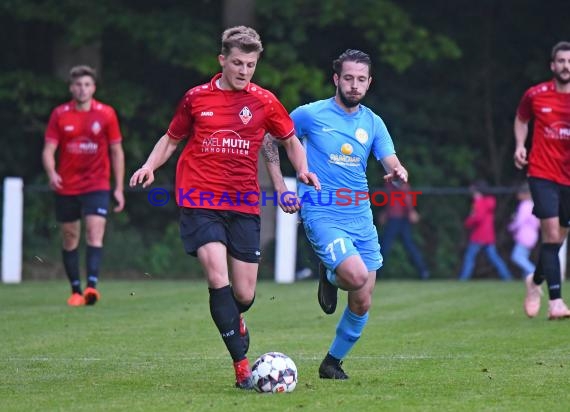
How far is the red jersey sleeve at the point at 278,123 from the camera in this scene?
8.38m

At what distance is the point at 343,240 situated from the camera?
334 inches

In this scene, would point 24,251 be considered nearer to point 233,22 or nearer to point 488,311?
point 233,22

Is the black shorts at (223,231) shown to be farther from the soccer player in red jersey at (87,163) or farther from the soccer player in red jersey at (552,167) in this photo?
the soccer player in red jersey at (87,163)

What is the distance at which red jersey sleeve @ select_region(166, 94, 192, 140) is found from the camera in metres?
8.34

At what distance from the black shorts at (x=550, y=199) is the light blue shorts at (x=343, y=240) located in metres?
3.67

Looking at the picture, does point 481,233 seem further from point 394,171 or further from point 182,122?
point 182,122

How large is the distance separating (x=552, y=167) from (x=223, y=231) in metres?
4.86

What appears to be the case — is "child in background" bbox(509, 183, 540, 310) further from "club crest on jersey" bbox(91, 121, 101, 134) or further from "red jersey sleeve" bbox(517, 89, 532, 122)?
"club crest on jersey" bbox(91, 121, 101, 134)

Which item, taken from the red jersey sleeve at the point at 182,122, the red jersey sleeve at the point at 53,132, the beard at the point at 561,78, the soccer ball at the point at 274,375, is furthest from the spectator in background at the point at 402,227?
the soccer ball at the point at 274,375

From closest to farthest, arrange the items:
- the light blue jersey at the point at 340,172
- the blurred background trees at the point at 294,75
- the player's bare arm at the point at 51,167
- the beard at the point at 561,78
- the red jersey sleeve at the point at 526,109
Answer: the light blue jersey at the point at 340,172 → the beard at the point at 561,78 → the red jersey sleeve at the point at 526,109 → the player's bare arm at the point at 51,167 → the blurred background trees at the point at 294,75

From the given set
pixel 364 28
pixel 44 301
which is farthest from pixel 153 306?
pixel 364 28

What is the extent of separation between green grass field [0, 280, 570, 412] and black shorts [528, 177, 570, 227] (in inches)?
39.8

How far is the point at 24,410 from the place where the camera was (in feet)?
22.9

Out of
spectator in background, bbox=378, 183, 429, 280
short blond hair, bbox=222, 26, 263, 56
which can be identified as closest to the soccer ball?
short blond hair, bbox=222, 26, 263, 56
